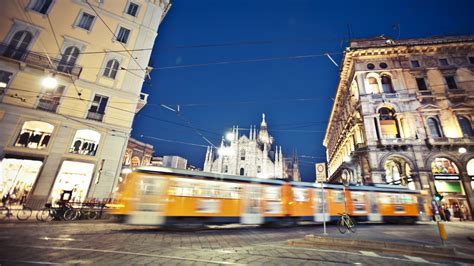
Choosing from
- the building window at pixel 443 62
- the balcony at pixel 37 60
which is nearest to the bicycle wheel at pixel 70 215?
the balcony at pixel 37 60

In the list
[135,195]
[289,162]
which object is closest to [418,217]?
[135,195]

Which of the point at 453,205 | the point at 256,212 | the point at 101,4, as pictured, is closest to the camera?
the point at 256,212

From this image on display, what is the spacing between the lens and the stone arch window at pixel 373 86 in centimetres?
2289

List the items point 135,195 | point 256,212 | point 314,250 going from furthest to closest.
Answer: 1. point 256,212
2. point 135,195
3. point 314,250

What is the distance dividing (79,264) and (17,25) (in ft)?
61.6

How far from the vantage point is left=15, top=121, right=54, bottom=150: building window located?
13.3 metres

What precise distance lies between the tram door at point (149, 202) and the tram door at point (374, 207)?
13.6 meters

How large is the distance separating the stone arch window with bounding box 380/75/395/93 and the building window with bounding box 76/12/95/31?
29.9 meters

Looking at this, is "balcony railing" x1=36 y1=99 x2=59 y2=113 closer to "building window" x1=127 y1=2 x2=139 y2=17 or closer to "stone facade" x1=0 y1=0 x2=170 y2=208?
"stone facade" x1=0 y1=0 x2=170 y2=208

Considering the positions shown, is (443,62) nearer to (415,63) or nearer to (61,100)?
(415,63)

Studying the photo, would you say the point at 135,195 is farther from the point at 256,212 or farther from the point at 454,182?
the point at 454,182

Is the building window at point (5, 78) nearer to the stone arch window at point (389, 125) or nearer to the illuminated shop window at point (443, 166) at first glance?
the stone arch window at point (389, 125)

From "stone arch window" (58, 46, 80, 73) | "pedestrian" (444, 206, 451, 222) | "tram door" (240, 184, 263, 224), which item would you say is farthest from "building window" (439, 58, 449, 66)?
"stone arch window" (58, 46, 80, 73)

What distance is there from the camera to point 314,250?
620cm
